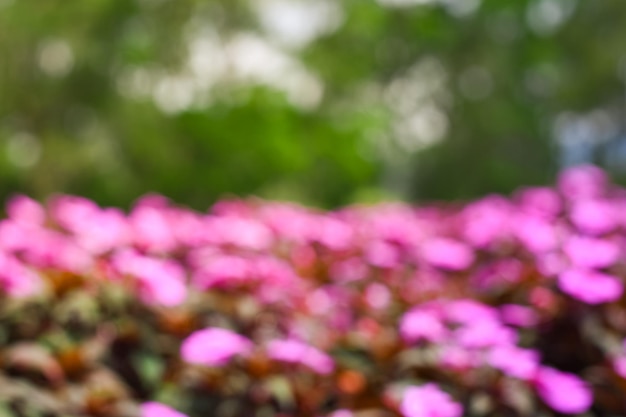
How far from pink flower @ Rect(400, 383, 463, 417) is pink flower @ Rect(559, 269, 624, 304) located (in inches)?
15.8

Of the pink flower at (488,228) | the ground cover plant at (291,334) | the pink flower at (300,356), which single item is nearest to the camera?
the ground cover plant at (291,334)

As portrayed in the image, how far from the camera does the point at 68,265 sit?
1.95 metres

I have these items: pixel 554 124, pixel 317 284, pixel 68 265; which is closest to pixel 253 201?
pixel 317 284

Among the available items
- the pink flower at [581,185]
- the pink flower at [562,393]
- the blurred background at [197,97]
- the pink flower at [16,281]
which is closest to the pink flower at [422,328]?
the pink flower at [562,393]

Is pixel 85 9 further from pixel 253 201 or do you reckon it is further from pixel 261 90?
pixel 253 201

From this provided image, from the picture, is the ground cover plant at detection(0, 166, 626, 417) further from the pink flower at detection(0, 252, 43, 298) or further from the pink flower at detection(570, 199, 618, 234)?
the pink flower at detection(570, 199, 618, 234)

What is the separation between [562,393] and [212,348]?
671 millimetres

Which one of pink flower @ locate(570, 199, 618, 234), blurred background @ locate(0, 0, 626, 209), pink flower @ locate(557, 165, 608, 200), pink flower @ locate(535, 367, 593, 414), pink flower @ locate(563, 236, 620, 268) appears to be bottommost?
pink flower @ locate(535, 367, 593, 414)

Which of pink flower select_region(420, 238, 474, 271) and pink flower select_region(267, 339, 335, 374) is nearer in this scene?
pink flower select_region(267, 339, 335, 374)

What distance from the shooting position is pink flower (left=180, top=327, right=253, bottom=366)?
1628 millimetres

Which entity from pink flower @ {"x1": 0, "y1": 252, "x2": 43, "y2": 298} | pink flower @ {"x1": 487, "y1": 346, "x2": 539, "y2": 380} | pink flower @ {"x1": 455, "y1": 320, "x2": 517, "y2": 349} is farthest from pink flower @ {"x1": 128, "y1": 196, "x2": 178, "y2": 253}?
pink flower @ {"x1": 487, "y1": 346, "x2": 539, "y2": 380}

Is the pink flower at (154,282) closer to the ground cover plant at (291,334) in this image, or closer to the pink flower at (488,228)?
the ground cover plant at (291,334)

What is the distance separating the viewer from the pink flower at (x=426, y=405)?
4.85ft

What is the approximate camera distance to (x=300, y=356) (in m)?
1.70
